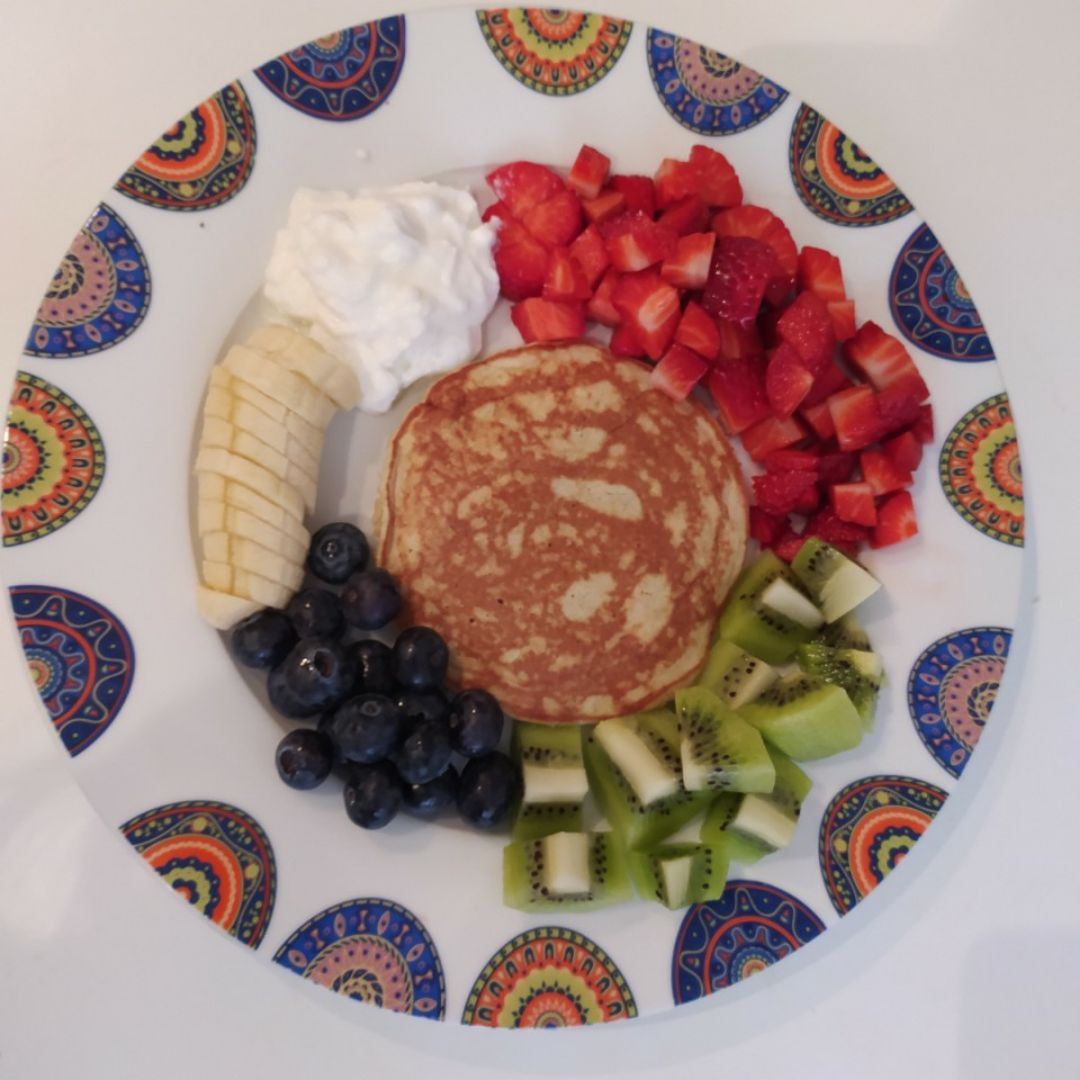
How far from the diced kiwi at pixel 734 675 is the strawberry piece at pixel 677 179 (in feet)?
2.67

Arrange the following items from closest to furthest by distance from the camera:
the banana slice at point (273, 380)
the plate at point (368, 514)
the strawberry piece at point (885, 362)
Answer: the plate at point (368, 514) < the banana slice at point (273, 380) < the strawberry piece at point (885, 362)

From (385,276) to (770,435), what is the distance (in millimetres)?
750

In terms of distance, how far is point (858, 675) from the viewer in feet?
4.70

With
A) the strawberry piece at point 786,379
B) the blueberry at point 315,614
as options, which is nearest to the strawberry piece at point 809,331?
the strawberry piece at point 786,379

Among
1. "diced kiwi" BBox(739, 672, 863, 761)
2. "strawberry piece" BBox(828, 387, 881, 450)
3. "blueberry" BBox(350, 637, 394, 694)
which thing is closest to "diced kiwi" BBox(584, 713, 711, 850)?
"diced kiwi" BBox(739, 672, 863, 761)

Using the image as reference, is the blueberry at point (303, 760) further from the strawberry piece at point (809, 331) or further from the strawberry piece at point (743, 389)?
the strawberry piece at point (809, 331)

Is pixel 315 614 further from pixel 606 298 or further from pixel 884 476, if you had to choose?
pixel 884 476

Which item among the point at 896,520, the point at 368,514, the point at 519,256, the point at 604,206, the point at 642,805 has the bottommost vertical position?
the point at 642,805

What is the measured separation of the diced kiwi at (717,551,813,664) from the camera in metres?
1.53

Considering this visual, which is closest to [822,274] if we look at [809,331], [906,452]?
[809,331]

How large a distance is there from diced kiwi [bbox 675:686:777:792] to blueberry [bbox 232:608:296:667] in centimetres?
67

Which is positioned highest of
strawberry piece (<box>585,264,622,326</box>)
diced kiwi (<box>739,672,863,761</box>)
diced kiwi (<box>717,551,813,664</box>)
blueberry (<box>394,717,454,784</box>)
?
strawberry piece (<box>585,264,622,326</box>)

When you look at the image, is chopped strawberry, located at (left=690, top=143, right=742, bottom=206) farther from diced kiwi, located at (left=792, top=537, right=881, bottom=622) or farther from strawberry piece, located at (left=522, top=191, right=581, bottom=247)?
diced kiwi, located at (left=792, top=537, right=881, bottom=622)

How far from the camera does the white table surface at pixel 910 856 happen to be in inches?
55.0
